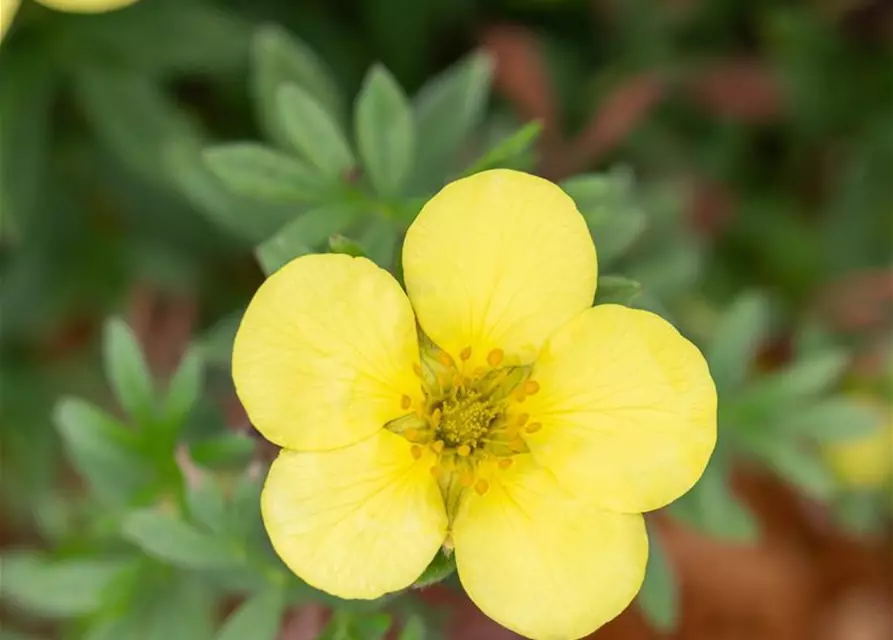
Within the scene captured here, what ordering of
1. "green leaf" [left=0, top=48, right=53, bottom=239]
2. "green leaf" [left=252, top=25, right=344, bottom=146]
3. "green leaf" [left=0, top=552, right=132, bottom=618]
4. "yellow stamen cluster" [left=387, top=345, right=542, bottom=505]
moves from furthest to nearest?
1. "green leaf" [left=0, top=48, right=53, bottom=239]
2. "green leaf" [left=252, top=25, right=344, bottom=146]
3. "green leaf" [left=0, top=552, right=132, bottom=618]
4. "yellow stamen cluster" [left=387, top=345, right=542, bottom=505]

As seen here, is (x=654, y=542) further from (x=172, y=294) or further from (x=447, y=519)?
(x=172, y=294)

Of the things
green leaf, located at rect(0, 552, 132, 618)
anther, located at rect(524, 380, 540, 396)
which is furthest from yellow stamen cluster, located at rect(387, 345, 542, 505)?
green leaf, located at rect(0, 552, 132, 618)

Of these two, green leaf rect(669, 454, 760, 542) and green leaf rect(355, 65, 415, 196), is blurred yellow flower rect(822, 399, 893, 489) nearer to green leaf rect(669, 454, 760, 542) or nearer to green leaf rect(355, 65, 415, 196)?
green leaf rect(669, 454, 760, 542)

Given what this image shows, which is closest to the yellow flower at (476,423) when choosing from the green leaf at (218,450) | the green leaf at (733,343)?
the green leaf at (218,450)

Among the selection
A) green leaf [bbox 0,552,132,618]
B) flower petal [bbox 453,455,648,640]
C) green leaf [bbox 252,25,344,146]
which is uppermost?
green leaf [bbox 252,25,344,146]

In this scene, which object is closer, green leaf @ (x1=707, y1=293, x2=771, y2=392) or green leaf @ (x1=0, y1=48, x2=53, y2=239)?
green leaf @ (x1=707, y1=293, x2=771, y2=392)

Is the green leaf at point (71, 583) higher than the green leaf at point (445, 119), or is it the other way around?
the green leaf at point (445, 119)

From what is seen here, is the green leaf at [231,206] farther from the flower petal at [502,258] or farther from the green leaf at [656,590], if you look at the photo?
the green leaf at [656,590]
